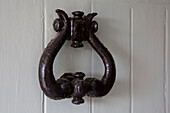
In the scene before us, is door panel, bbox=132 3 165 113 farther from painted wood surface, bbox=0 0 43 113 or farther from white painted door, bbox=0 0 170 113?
painted wood surface, bbox=0 0 43 113

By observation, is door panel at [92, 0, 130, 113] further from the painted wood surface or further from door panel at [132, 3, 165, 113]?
the painted wood surface

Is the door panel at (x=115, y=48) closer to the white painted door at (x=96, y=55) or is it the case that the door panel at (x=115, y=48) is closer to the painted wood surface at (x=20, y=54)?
the white painted door at (x=96, y=55)

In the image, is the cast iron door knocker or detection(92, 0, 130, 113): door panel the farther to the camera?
detection(92, 0, 130, 113): door panel

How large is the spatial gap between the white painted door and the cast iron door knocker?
0.04 m

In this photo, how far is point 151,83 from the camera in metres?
0.59

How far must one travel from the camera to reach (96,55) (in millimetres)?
533

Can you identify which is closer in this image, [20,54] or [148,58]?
[20,54]

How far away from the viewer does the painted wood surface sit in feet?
1.50

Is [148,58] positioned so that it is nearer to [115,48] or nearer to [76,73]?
[115,48]

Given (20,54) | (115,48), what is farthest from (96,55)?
(20,54)

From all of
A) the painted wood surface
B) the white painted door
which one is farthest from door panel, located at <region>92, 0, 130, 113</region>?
the painted wood surface

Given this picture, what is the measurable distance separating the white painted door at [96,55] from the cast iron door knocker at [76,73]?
0.04m

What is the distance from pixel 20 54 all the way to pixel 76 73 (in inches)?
4.3

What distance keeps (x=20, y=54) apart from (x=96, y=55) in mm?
157
